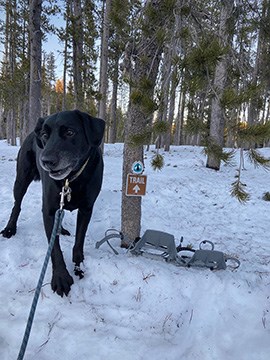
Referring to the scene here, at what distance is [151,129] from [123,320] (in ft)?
A: 5.11

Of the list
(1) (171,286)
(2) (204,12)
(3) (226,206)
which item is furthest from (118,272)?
(3) (226,206)

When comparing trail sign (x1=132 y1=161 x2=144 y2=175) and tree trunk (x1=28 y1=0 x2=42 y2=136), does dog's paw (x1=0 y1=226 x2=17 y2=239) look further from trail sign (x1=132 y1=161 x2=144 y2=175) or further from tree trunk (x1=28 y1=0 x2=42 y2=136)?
tree trunk (x1=28 y1=0 x2=42 y2=136)

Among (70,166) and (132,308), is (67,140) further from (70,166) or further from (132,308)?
(132,308)

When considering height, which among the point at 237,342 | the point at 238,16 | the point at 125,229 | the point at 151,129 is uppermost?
the point at 238,16

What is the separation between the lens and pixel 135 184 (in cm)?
296

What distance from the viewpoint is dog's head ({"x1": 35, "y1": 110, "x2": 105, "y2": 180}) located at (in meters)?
1.99

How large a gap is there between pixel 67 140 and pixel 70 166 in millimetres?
234

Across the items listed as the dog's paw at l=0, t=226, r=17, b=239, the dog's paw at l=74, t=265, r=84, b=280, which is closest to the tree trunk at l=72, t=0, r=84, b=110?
the dog's paw at l=0, t=226, r=17, b=239

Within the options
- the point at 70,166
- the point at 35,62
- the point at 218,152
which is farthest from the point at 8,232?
the point at 35,62

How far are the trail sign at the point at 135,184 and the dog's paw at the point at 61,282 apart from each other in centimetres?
108

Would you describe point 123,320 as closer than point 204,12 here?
Yes

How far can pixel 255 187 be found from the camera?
25.6 feet

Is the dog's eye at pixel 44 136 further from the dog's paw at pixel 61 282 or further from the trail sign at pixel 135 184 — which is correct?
the dog's paw at pixel 61 282

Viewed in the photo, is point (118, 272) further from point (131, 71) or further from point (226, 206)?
point (226, 206)
